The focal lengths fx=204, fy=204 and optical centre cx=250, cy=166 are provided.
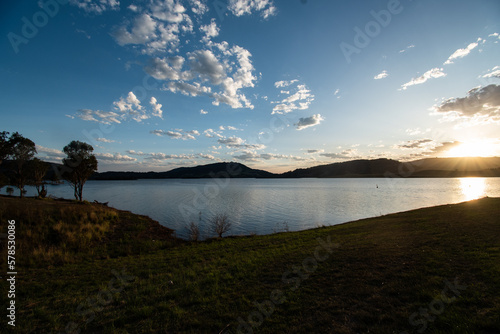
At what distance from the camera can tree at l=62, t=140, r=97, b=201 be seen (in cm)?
4174

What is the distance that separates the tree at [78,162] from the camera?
137 ft

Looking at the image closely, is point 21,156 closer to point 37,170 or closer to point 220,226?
point 37,170

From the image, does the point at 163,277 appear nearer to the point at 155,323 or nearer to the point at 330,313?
the point at 155,323

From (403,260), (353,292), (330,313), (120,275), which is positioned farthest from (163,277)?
(403,260)

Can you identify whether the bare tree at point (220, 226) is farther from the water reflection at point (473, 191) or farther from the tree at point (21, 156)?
the water reflection at point (473, 191)

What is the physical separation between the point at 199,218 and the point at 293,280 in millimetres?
29828

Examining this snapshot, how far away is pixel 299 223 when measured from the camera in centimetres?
3294

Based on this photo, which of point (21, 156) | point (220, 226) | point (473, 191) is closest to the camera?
point (220, 226)

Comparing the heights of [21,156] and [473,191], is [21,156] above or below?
above

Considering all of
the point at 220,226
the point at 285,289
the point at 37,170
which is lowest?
the point at 220,226

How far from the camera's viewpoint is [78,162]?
42.0 meters

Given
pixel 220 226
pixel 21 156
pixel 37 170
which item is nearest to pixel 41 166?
pixel 37 170

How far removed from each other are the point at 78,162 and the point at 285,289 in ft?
165

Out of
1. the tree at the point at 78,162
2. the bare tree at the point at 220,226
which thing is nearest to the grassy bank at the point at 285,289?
the bare tree at the point at 220,226
